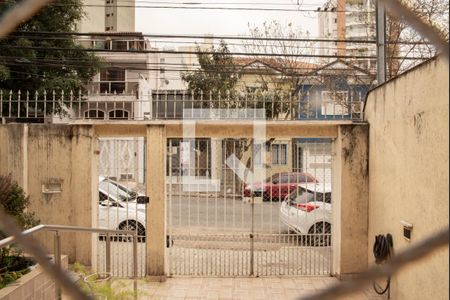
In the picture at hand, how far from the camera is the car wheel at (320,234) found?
7.10m

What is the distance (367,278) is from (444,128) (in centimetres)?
406

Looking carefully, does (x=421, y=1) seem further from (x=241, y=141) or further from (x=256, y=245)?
(x=256, y=245)

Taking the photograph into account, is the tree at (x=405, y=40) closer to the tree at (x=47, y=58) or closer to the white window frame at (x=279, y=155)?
the white window frame at (x=279, y=155)

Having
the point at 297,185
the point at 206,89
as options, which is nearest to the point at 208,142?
the point at 297,185

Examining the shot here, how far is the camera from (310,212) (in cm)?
726

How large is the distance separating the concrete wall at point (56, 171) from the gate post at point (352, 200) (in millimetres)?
3566

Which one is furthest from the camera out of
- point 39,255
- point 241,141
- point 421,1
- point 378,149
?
point 421,1

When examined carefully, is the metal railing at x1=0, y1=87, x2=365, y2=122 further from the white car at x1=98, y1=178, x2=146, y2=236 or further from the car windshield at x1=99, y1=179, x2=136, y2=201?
the white car at x1=98, y1=178, x2=146, y2=236

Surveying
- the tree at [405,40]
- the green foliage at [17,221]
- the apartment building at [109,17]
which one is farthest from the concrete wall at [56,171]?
the apartment building at [109,17]

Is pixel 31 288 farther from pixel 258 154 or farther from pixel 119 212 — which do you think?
pixel 258 154

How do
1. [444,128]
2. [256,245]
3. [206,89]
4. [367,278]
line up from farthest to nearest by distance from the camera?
1. [206,89]
2. [256,245]
3. [444,128]
4. [367,278]

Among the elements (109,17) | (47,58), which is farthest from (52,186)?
(109,17)

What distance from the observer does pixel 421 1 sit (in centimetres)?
1058

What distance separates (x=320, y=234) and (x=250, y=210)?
3.65 feet
